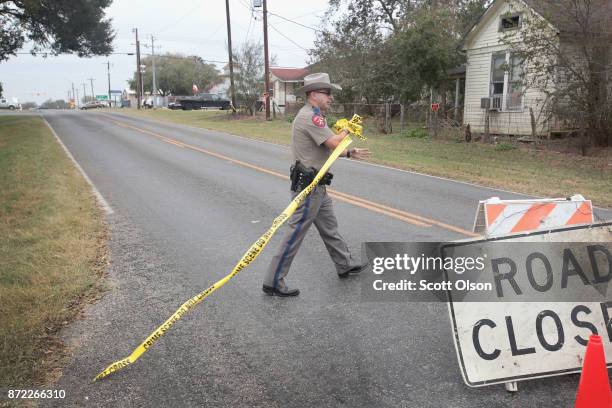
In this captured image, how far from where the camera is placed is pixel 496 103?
21.0 meters

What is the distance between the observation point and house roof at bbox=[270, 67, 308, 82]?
169 feet

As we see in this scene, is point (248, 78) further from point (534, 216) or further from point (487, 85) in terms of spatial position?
point (534, 216)

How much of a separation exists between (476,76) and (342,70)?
9.21 m

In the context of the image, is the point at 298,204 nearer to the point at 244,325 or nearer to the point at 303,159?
the point at 303,159

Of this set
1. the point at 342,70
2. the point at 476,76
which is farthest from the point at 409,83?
the point at 342,70

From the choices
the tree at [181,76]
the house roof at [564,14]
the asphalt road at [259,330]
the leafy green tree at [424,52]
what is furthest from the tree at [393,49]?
the tree at [181,76]

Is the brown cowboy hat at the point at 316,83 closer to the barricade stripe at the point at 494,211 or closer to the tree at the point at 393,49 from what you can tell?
the barricade stripe at the point at 494,211

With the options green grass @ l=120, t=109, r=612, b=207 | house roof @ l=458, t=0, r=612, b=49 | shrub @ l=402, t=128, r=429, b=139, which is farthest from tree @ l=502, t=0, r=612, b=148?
shrub @ l=402, t=128, r=429, b=139

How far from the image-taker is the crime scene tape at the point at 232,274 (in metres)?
3.60

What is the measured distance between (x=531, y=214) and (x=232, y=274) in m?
2.29

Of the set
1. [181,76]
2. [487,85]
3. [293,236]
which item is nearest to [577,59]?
[487,85]

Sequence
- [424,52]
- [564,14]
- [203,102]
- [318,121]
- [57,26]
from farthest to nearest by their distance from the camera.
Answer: [203,102] → [57,26] → [424,52] → [564,14] → [318,121]

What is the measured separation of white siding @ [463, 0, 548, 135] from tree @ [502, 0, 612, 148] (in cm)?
301

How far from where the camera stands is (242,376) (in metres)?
3.50
